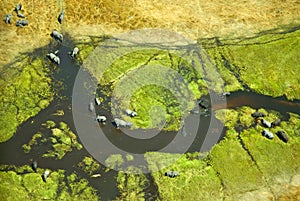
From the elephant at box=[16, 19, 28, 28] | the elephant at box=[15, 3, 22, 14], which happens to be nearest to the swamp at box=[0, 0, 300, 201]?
the elephant at box=[15, 3, 22, 14]

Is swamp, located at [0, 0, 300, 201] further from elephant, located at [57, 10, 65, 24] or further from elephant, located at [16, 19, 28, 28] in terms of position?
elephant, located at [16, 19, 28, 28]

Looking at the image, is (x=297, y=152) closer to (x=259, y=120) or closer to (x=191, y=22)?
(x=259, y=120)

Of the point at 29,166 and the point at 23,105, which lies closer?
the point at 29,166

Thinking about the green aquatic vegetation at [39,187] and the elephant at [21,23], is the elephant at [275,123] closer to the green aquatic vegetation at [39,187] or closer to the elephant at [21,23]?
the green aquatic vegetation at [39,187]

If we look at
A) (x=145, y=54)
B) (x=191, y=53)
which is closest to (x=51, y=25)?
(x=145, y=54)

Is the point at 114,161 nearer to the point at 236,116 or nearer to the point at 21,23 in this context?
the point at 236,116

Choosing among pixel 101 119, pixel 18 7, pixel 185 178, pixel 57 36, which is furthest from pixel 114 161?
pixel 18 7
